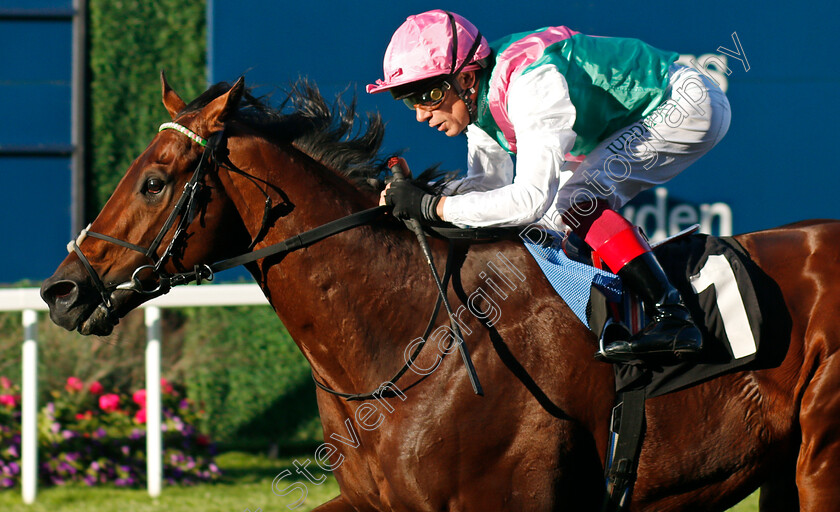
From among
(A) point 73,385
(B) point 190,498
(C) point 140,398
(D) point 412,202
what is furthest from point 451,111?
(A) point 73,385

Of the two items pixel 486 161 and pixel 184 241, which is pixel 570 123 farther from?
pixel 184 241

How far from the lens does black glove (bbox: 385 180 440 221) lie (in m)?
2.39

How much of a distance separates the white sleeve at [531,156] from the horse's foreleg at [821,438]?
2.82 feet

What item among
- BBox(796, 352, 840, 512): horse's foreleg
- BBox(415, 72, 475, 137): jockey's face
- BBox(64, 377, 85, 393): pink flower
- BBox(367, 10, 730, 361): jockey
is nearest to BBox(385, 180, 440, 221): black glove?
BBox(367, 10, 730, 361): jockey

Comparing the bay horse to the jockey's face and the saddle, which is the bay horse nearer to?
the saddle

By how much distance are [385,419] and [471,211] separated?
1.81ft

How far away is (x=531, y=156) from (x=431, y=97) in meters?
0.39

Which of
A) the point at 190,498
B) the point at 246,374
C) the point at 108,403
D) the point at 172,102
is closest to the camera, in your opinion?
the point at 172,102

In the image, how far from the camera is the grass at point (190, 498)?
420 cm

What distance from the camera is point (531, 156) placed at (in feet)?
7.52

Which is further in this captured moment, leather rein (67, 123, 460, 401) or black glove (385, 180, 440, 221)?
black glove (385, 180, 440, 221)

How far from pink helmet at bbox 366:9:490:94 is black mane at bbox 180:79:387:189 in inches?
6.3

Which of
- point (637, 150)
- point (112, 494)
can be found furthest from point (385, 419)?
point (112, 494)

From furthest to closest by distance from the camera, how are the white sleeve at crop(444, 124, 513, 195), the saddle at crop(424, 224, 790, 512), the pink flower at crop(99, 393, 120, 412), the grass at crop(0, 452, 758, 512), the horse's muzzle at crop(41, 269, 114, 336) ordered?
1. the pink flower at crop(99, 393, 120, 412)
2. the grass at crop(0, 452, 758, 512)
3. the white sleeve at crop(444, 124, 513, 195)
4. the saddle at crop(424, 224, 790, 512)
5. the horse's muzzle at crop(41, 269, 114, 336)
